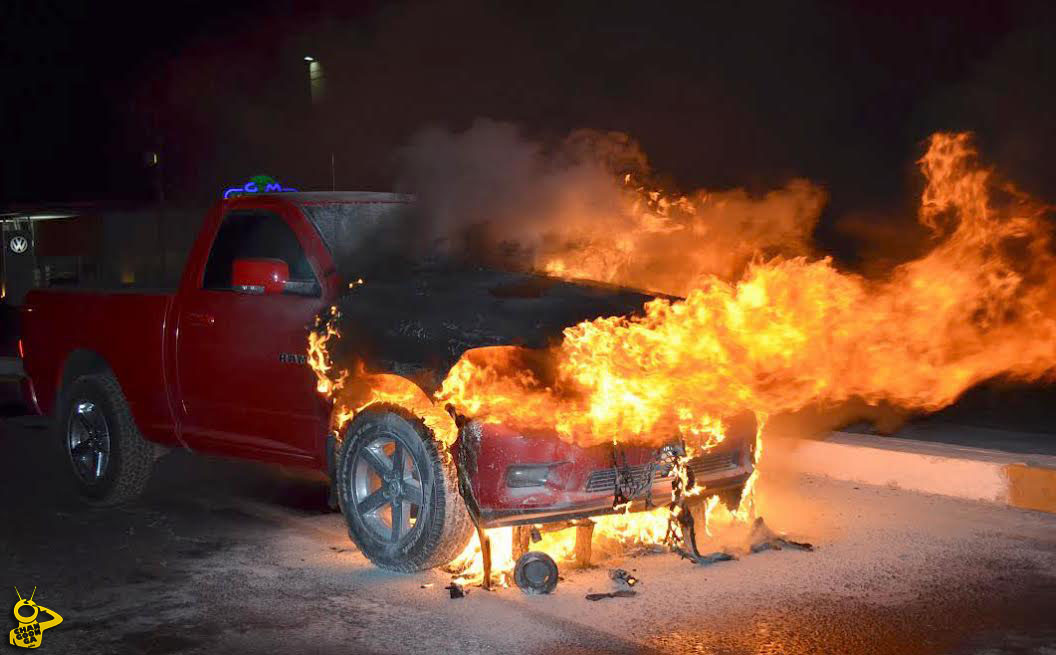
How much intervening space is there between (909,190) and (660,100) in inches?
226

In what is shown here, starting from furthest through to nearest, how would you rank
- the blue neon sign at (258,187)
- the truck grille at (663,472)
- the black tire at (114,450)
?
1. the black tire at (114,450)
2. the blue neon sign at (258,187)
3. the truck grille at (663,472)

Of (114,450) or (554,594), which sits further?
(114,450)

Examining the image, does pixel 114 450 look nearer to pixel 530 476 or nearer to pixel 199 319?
pixel 199 319

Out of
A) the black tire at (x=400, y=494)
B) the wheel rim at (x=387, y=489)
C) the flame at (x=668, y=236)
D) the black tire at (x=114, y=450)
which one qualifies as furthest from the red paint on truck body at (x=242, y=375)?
the flame at (x=668, y=236)

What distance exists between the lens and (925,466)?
798 centimetres

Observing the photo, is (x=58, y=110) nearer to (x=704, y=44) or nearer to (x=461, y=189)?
(x=704, y=44)

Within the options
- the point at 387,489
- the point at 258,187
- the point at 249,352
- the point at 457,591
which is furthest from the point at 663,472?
the point at 258,187

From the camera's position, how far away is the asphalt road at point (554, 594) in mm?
4965

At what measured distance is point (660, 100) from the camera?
19594mm

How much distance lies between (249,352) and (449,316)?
4.93 feet

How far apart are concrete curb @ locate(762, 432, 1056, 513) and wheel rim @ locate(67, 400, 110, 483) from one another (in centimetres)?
470

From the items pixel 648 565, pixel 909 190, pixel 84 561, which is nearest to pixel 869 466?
pixel 648 565

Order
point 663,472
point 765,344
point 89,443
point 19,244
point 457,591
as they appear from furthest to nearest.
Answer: point 19,244 → point 89,443 → point 765,344 → point 663,472 → point 457,591

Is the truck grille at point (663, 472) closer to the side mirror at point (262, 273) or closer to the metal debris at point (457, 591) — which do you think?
the metal debris at point (457, 591)
